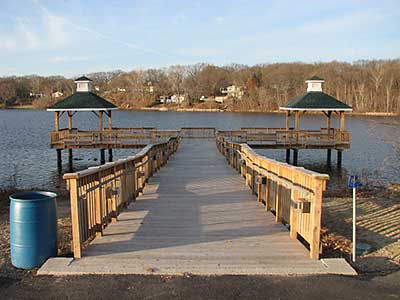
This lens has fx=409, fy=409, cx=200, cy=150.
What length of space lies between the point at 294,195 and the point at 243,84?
110 metres

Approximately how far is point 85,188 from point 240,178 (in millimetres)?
7201

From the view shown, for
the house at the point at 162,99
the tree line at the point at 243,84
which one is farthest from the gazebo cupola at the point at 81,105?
the house at the point at 162,99

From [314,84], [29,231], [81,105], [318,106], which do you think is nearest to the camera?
[29,231]

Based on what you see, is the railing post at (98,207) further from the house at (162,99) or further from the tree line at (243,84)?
the house at (162,99)

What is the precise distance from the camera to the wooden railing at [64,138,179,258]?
17.7ft

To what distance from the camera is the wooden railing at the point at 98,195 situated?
212 inches

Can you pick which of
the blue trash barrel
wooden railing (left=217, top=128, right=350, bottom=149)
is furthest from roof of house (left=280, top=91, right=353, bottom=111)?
the blue trash barrel

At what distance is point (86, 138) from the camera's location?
25.4 meters

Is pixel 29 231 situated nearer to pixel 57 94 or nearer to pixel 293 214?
pixel 293 214

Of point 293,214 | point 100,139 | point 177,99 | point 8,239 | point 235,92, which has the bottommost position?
point 8,239

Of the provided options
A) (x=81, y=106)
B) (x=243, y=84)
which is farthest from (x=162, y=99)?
(x=81, y=106)

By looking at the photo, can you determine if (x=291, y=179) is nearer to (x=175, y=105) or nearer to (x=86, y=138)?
(x=86, y=138)

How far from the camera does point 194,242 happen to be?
6.18 m

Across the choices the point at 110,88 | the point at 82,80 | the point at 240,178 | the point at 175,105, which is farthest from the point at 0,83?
the point at 240,178
